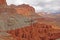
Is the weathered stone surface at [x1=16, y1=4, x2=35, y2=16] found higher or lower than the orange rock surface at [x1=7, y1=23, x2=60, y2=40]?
higher

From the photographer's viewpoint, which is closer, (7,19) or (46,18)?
(7,19)

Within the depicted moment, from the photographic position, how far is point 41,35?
19.8 metres

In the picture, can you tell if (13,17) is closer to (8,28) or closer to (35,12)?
(8,28)

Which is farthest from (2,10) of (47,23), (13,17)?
(47,23)

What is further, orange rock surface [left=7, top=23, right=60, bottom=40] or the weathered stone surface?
the weathered stone surface

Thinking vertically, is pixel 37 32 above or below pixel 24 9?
below

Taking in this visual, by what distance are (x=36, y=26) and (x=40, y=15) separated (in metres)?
4.17

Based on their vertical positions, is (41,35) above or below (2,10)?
below

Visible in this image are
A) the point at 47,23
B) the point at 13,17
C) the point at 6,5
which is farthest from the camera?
the point at 6,5

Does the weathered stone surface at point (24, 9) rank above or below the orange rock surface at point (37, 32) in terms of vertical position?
above

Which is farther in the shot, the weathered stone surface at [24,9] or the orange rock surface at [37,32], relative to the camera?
the weathered stone surface at [24,9]

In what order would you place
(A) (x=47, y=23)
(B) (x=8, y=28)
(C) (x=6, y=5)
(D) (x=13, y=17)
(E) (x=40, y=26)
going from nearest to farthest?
(B) (x=8, y=28), (D) (x=13, y=17), (E) (x=40, y=26), (A) (x=47, y=23), (C) (x=6, y=5)

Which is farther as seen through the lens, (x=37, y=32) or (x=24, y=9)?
(x=24, y=9)

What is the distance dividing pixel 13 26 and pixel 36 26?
7.70 feet
